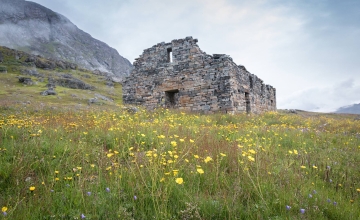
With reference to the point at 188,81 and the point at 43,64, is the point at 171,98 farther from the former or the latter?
the point at 43,64

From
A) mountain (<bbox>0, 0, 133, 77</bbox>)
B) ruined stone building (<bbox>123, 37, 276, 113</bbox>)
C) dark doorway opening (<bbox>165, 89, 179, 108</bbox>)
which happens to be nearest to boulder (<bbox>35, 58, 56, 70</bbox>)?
mountain (<bbox>0, 0, 133, 77</bbox>)

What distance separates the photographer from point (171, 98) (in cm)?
1622

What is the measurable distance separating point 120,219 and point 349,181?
3.43 metres

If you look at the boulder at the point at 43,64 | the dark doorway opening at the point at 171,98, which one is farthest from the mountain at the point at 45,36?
the dark doorway opening at the point at 171,98

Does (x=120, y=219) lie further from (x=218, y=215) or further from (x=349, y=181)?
(x=349, y=181)

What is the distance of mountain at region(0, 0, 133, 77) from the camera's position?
137 metres

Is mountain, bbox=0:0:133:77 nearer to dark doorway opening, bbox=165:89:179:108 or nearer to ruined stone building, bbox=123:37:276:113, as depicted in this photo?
ruined stone building, bbox=123:37:276:113

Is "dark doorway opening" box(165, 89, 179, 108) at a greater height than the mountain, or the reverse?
the mountain

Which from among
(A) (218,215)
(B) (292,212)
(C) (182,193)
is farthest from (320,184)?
(C) (182,193)

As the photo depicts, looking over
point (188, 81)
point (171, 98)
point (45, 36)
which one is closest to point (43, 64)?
point (171, 98)

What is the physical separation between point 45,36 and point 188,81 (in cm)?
18723

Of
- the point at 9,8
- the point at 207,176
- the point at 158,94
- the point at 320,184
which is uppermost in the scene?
the point at 9,8

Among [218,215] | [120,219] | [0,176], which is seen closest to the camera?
[120,219]

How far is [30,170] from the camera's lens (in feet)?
8.94
